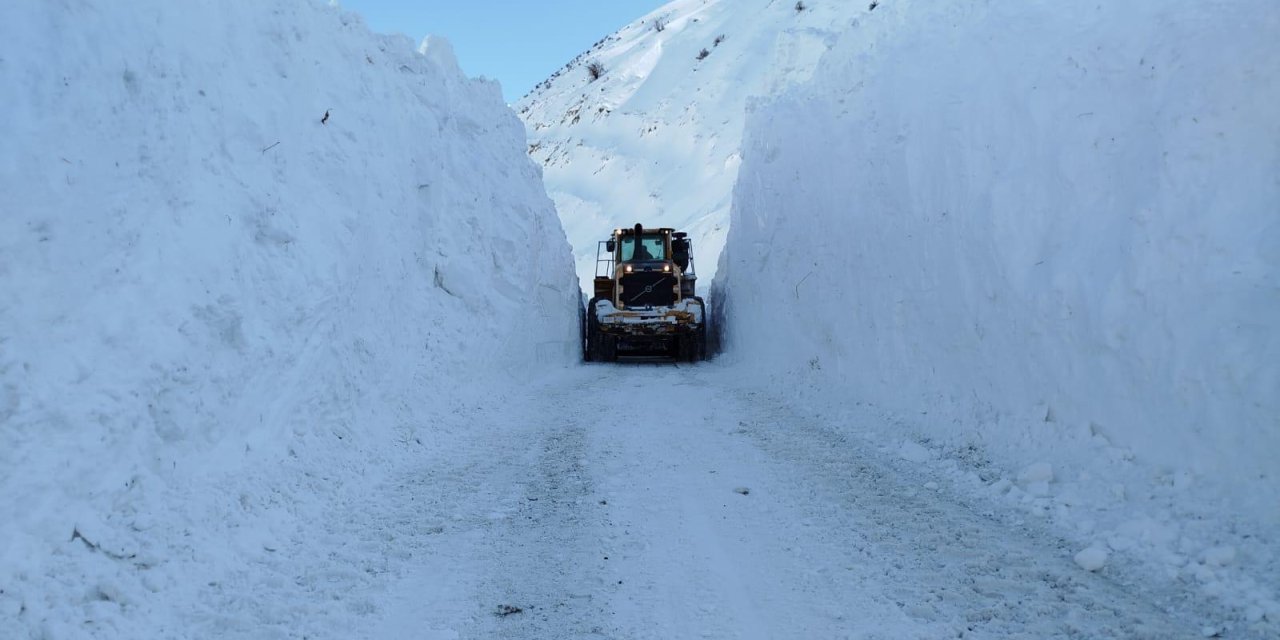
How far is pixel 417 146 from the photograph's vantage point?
1235cm

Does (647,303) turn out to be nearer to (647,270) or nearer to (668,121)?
(647,270)

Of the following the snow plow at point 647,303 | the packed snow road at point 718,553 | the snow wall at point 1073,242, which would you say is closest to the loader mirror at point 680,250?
the snow plow at point 647,303

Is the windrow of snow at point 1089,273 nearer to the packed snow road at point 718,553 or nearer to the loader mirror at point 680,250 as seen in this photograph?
the packed snow road at point 718,553

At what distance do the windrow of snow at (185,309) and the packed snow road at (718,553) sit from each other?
81 cm

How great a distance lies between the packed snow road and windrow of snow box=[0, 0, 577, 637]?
808mm

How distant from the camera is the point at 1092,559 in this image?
4.70 meters

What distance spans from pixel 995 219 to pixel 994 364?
1512mm

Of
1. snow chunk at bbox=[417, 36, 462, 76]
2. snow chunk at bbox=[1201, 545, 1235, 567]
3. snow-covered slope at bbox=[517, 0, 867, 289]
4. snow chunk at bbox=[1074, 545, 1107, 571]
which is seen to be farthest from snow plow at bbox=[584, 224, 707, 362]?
snow chunk at bbox=[1201, 545, 1235, 567]

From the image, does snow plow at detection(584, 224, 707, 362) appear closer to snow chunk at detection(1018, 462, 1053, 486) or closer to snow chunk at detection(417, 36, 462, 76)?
snow chunk at detection(417, 36, 462, 76)

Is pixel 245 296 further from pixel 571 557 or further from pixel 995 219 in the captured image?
pixel 995 219

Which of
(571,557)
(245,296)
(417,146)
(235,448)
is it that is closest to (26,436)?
(235,448)

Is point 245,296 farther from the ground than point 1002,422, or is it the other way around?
point 245,296

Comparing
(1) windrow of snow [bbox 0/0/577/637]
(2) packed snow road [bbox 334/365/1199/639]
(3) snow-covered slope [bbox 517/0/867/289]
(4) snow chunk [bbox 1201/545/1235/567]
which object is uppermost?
(3) snow-covered slope [bbox 517/0/867/289]

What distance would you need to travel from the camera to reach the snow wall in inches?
213
